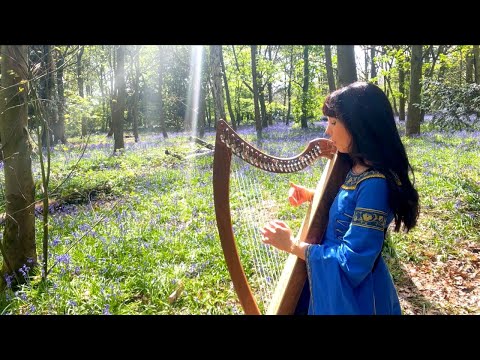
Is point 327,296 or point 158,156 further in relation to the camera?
point 158,156

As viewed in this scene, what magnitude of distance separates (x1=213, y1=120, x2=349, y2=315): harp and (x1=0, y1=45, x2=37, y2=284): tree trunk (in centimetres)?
190

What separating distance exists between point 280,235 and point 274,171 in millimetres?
356

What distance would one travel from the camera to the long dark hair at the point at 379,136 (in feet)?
4.53

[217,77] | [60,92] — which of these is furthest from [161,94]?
[217,77]

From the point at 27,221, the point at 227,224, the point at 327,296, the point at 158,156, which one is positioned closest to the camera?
the point at 327,296

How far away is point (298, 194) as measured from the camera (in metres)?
1.96

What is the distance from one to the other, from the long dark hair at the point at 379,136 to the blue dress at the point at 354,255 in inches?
1.7

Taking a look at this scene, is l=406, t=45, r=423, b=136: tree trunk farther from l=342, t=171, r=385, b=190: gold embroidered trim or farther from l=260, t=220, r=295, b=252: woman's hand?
l=260, t=220, r=295, b=252: woman's hand

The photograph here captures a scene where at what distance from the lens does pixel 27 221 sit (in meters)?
2.95

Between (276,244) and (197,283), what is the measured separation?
186 cm

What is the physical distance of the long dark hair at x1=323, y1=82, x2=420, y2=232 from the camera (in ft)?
4.53
